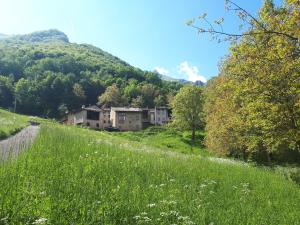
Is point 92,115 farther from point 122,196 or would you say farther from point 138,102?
point 122,196

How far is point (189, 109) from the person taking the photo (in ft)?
324

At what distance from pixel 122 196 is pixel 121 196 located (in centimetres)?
5

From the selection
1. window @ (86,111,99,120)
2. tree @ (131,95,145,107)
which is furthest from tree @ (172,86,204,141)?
tree @ (131,95,145,107)

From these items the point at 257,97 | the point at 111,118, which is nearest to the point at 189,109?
the point at 111,118

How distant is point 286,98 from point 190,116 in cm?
7698

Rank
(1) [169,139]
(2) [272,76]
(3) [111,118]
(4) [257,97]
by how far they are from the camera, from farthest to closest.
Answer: (3) [111,118] < (1) [169,139] < (4) [257,97] < (2) [272,76]

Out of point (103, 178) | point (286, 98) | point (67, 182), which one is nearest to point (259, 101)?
point (286, 98)

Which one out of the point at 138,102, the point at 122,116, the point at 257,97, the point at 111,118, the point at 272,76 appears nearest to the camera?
the point at 272,76

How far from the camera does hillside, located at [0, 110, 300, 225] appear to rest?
362 inches

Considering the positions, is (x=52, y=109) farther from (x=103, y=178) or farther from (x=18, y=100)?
(x=103, y=178)

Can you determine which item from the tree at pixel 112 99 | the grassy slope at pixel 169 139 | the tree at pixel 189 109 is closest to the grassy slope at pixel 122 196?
the grassy slope at pixel 169 139

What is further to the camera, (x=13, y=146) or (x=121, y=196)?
(x=13, y=146)

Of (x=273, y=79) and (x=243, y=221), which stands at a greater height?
(x=273, y=79)

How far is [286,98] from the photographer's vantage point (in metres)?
21.8
